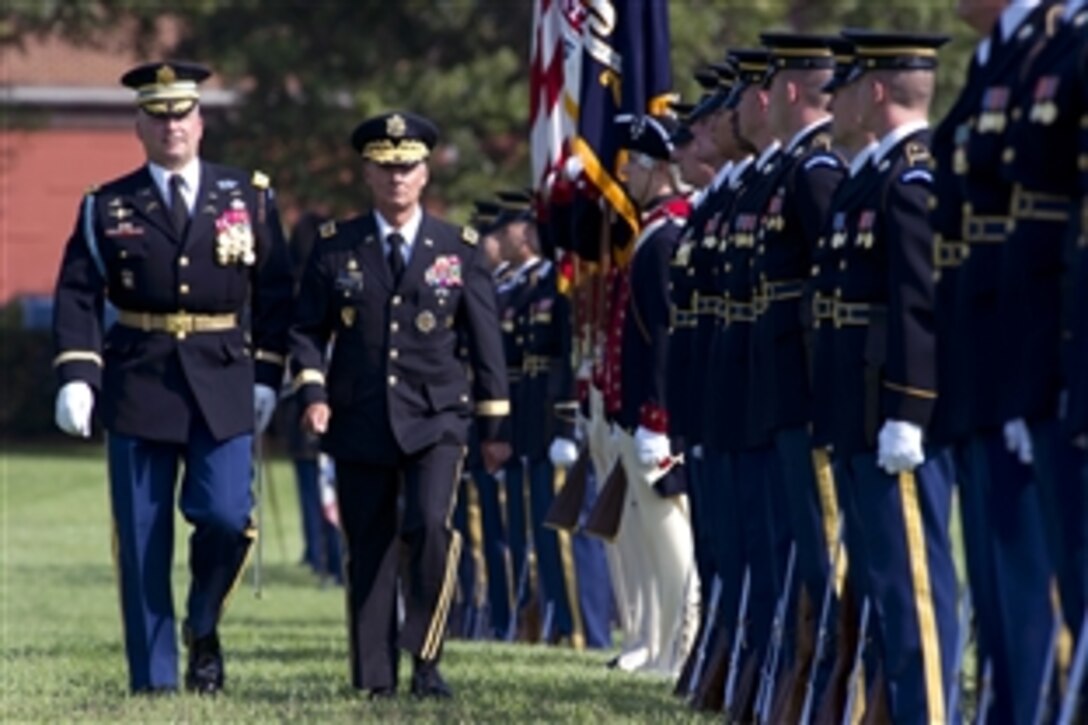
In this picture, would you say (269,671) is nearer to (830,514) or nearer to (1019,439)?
(830,514)

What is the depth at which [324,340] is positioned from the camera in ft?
38.7

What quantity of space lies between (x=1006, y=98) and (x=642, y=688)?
518 centimetres

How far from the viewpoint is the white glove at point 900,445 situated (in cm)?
866

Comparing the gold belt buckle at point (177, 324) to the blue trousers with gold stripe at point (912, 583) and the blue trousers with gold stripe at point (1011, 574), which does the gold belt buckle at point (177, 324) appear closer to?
the blue trousers with gold stripe at point (912, 583)

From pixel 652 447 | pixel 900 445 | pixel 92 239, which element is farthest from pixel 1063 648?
pixel 652 447

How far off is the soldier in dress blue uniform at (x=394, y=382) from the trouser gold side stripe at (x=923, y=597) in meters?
2.66

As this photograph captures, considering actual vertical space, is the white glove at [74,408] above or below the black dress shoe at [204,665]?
above

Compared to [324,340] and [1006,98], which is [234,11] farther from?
[1006,98]

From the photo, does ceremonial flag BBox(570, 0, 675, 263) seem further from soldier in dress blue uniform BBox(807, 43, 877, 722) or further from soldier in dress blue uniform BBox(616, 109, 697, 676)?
soldier in dress blue uniform BBox(807, 43, 877, 722)

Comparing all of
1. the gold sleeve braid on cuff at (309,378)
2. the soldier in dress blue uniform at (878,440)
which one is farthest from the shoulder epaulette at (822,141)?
the gold sleeve braid on cuff at (309,378)

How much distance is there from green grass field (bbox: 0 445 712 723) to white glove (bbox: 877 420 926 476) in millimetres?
2049

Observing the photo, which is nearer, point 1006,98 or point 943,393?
point 1006,98

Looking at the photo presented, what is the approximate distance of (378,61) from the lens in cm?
3984

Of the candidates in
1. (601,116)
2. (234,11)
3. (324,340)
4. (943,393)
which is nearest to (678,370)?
(324,340)
